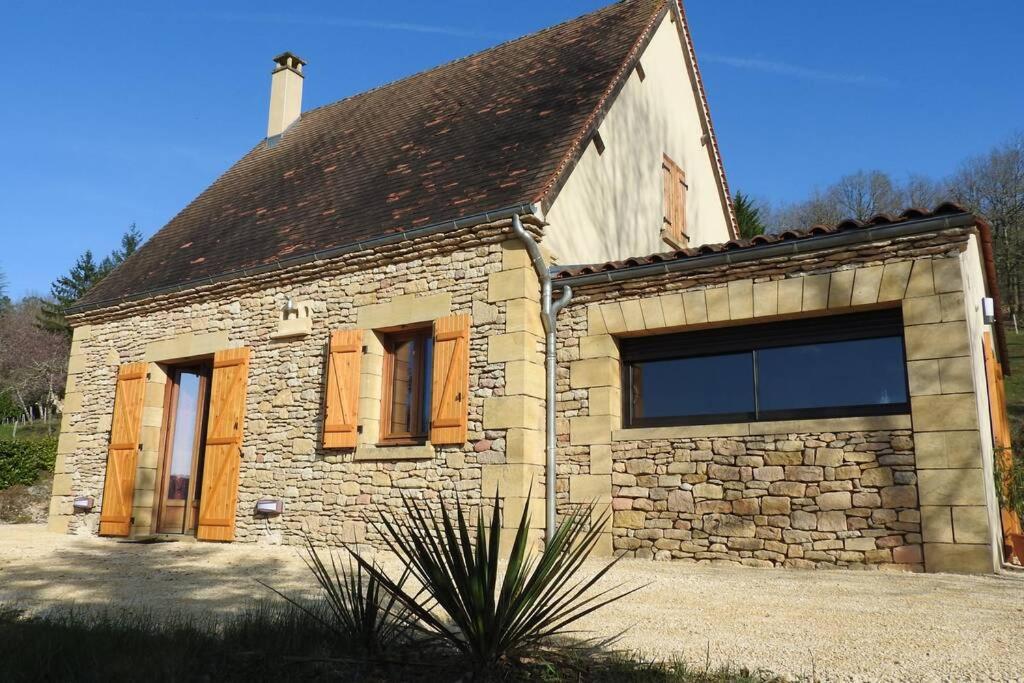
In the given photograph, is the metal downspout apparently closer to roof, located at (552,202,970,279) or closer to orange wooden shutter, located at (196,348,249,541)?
roof, located at (552,202,970,279)

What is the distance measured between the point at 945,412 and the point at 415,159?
A: 22.6 ft

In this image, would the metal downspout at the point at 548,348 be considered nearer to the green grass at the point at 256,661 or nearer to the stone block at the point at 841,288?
the stone block at the point at 841,288

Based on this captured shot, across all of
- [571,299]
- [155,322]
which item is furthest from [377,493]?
[155,322]

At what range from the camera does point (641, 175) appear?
35.4ft

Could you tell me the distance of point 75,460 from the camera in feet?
37.4


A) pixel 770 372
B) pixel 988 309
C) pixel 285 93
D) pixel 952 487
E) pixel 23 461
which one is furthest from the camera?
pixel 23 461

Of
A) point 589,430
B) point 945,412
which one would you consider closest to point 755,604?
point 945,412

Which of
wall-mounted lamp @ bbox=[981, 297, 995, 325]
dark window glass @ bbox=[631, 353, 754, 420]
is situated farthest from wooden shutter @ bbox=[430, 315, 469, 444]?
wall-mounted lamp @ bbox=[981, 297, 995, 325]

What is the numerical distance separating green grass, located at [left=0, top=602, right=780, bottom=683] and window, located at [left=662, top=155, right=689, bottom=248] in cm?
839

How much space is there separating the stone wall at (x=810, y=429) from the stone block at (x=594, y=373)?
12 mm

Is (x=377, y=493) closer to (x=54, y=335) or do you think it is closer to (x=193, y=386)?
(x=193, y=386)

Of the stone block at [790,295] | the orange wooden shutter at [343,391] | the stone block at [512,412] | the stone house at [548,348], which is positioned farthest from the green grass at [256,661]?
the orange wooden shutter at [343,391]

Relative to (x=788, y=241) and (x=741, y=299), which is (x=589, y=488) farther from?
(x=788, y=241)

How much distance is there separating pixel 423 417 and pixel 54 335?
95.9 ft
